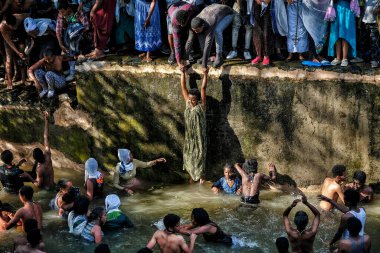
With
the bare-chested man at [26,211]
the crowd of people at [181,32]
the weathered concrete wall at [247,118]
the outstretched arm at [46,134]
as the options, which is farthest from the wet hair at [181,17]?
the bare-chested man at [26,211]

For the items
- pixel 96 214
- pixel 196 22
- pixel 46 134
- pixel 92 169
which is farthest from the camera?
pixel 46 134

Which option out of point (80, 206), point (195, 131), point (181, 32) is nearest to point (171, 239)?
point (80, 206)

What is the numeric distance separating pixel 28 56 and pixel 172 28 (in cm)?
322

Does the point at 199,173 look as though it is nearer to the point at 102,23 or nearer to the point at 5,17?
the point at 102,23

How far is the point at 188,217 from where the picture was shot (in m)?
10.4

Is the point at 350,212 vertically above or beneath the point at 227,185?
above

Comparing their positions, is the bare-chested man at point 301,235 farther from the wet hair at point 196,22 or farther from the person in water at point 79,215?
the wet hair at point 196,22

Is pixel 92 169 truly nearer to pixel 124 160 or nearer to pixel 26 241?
pixel 124 160

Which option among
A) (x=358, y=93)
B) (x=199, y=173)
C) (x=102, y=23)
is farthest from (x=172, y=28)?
(x=358, y=93)

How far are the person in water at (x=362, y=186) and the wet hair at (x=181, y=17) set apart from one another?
3508 millimetres

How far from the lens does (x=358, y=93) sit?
406 inches

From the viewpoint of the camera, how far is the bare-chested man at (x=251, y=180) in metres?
10.6

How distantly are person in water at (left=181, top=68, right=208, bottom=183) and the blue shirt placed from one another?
34 centimetres

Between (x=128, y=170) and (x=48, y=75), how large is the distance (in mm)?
2350
